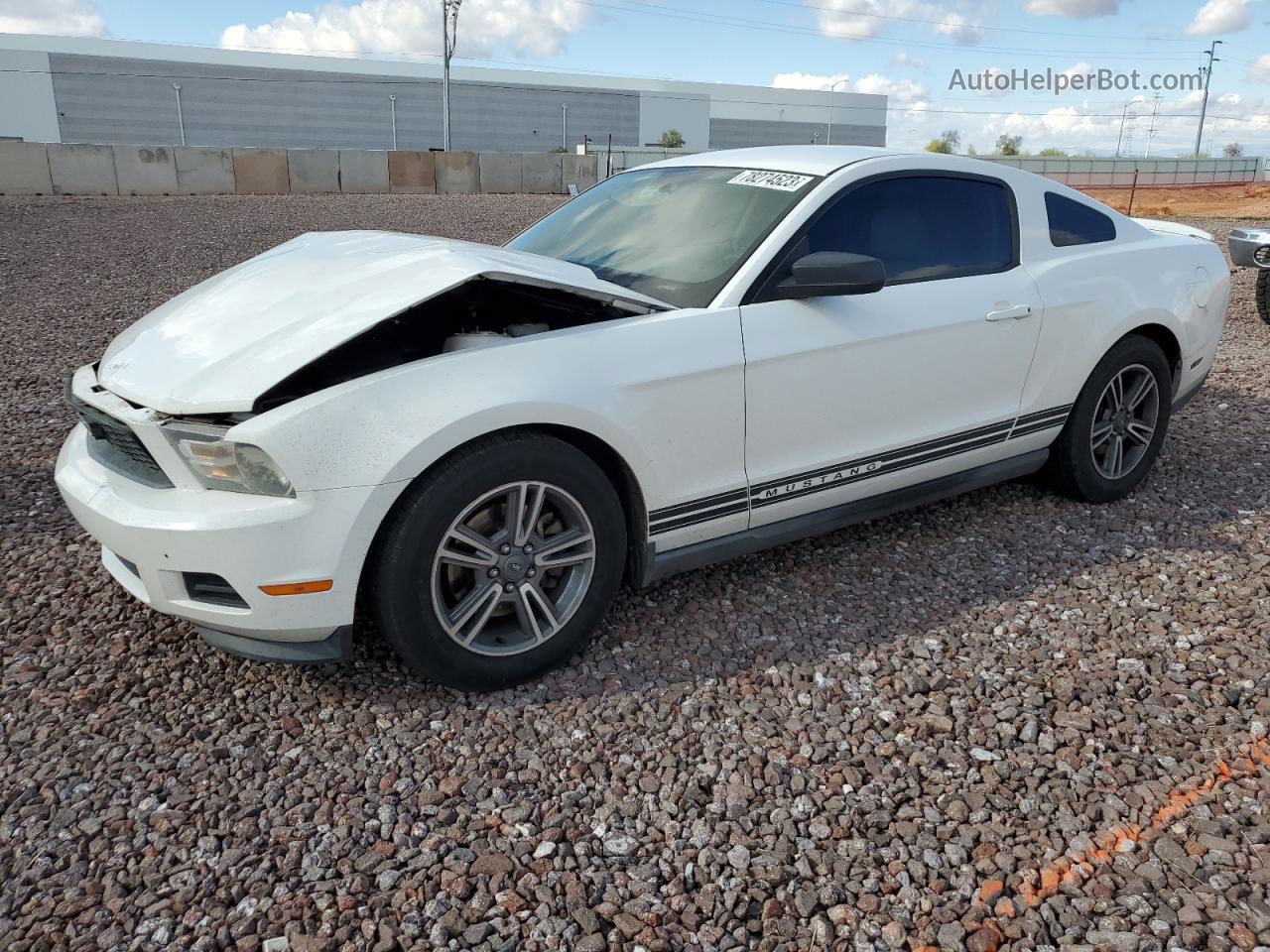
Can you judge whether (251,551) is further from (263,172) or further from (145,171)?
(263,172)

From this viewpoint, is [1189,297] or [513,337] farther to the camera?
[1189,297]

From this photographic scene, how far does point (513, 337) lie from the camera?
302 centimetres

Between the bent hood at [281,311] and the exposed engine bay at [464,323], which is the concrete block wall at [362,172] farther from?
the exposed engine bay at [464,323]

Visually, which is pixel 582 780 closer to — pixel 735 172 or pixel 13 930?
pixel 13 930

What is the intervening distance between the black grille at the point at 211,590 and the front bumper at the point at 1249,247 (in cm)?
859

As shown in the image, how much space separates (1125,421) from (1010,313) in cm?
112

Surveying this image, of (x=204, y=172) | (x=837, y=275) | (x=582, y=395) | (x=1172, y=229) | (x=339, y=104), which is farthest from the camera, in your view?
(x=339, y=104)

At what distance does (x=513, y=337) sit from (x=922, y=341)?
1.58m

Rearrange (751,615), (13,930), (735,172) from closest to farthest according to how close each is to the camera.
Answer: (13,930) < (751,615) < (735,172)

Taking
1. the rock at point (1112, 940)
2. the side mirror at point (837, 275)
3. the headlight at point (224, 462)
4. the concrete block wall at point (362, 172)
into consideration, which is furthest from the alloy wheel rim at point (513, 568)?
the concrete block wall at point (362, 172)

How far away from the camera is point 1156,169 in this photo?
52.2m

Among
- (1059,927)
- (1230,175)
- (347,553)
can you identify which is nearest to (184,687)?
(347,553)

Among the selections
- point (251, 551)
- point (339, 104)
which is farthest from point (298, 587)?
point (339, 104)

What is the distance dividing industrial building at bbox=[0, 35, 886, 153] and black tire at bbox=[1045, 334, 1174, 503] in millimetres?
66750
